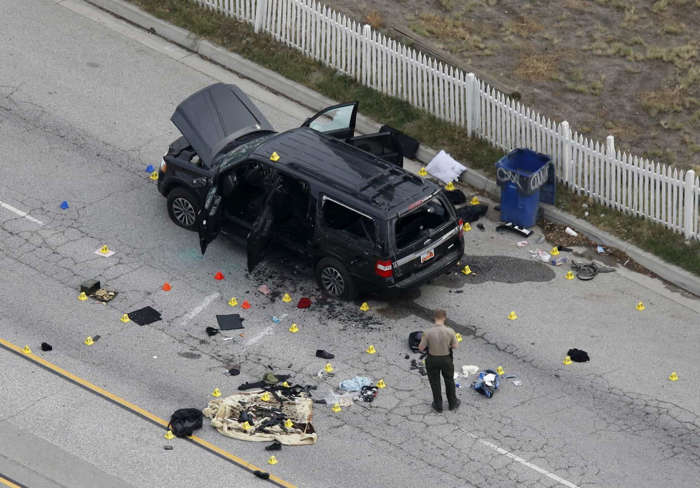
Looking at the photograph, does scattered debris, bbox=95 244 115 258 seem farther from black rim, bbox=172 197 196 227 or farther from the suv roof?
the suv roof

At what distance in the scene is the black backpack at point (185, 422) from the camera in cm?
1365

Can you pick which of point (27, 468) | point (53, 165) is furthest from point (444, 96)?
point (27, 468)

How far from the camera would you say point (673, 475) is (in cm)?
1339

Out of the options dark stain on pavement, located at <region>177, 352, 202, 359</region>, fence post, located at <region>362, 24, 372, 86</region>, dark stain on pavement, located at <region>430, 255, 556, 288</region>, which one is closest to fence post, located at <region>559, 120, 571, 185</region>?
dark stain on pavement, located at <region>430, 255, 556, 288</region>

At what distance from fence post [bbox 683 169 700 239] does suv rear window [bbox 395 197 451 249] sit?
359 centimetres

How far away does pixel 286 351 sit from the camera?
15180 millimetres

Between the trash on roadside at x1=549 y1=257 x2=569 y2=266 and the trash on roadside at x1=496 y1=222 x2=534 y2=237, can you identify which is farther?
the trash on roadside at x1=496 y1=222 x2=534 y2=237

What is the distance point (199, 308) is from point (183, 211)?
6.64 ft

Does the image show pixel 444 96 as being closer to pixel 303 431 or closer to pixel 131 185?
pixel 131 185

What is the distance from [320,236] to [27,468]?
4.85m

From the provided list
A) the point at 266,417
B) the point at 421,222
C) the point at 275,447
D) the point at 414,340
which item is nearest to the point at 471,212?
the point at 421,222

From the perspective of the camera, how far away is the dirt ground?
64.2ft

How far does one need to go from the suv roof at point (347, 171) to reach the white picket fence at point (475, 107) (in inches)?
124

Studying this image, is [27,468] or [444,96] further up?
[444,96]
